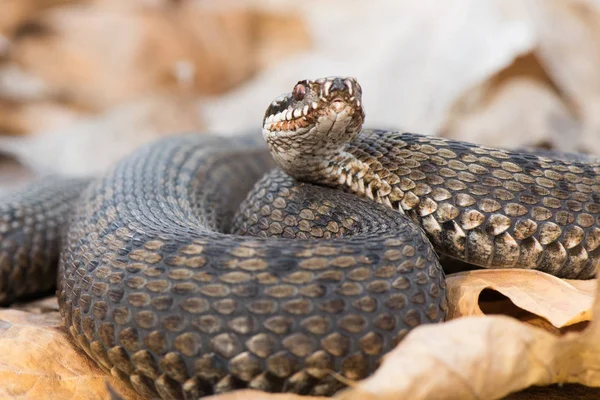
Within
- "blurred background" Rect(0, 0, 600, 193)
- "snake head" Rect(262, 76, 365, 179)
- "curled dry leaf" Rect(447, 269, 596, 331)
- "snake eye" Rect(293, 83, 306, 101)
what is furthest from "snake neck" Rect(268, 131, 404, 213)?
"blurred background" Rect(0, 0, 600, 193)

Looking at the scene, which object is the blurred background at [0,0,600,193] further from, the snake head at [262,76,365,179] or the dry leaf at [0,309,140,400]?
the dry leaf at [0,309,140,400]

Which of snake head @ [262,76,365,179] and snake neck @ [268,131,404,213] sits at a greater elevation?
snake head @ [262,76,365,179]

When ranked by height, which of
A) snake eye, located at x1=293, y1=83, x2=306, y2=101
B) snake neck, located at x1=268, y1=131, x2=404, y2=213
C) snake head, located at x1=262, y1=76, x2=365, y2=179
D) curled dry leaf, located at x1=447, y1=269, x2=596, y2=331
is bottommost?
curled dry leaf, located at x1=447, y1=269, x2=596, y2=331

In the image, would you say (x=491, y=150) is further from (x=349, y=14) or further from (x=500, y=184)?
(x=349, y=14)

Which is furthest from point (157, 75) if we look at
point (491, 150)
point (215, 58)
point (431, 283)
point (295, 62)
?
point (431, 283)

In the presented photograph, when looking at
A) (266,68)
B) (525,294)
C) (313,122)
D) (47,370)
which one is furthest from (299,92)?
(266,68)

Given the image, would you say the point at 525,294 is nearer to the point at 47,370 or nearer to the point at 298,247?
the point at 298,247
